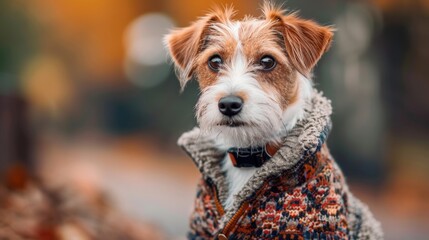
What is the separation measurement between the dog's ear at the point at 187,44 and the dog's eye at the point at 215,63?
0.16 m

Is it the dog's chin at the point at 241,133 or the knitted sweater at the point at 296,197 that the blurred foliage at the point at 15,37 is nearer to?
the dog's chin at the point at 241,133

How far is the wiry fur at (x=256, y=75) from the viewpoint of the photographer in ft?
10.8

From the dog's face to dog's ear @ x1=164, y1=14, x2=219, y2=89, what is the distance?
5 centimetres

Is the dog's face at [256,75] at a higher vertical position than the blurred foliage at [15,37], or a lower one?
lower

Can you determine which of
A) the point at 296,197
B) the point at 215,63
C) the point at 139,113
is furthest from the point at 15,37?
the point at 296,197

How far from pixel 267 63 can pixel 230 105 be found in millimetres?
292

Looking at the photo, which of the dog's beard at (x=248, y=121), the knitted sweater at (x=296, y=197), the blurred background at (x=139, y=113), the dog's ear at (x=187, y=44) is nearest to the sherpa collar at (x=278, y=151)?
the knitted sweater at (x=296, y=197)

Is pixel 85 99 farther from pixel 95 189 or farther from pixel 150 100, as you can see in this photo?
pixel 95 189

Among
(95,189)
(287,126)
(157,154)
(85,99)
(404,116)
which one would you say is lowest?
(287,126)

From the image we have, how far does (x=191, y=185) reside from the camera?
7395 mm

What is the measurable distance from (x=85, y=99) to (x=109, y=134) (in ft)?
1.59

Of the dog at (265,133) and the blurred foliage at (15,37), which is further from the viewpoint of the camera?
the blurred foliage at (15,37)

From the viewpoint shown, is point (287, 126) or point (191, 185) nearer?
point (287, 126)

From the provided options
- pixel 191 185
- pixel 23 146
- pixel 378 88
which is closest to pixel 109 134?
pixel 191 185
